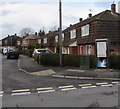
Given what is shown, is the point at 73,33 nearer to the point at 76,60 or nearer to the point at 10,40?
the point at 76,60

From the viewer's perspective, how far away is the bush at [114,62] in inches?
583

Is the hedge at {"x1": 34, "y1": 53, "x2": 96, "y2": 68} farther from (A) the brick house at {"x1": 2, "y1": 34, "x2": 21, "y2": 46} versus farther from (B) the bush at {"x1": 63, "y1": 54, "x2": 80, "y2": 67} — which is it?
(A) the brick house at {"x1": 2, "y1": 34, "x2": 21, "y2": 46}

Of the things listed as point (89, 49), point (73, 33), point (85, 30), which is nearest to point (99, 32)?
point (89, 49)

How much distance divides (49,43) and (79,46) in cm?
2429

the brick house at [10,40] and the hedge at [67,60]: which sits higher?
the brick house at [10,40]

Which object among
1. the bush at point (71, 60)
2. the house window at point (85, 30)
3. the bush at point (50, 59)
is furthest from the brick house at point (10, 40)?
the bush at point (71, 60)

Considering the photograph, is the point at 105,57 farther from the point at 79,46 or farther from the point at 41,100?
the point at 79,46

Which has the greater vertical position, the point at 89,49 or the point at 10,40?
A: the point at 10,40

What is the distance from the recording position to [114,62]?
14.9m

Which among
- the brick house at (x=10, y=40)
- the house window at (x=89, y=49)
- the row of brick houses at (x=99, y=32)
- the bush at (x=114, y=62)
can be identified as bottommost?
the bush at (x=114, y=62)

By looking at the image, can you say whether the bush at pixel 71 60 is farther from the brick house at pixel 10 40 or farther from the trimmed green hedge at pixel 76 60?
the brick house at pixel 10 40

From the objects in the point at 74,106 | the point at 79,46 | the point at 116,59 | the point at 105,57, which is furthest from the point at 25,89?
the point at 79,46

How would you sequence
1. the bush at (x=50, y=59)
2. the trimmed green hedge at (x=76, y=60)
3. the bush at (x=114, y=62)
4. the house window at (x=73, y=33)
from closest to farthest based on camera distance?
the bush at (x=114, y=62) → the trimmed green hedge at (x=76, y=60) → the bush at (x=50, y=59) → the house window at (x=73, y=33)

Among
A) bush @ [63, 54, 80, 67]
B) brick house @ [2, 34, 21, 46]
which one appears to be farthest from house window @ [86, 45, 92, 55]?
brick house @ [2, 34, 21, 46]
